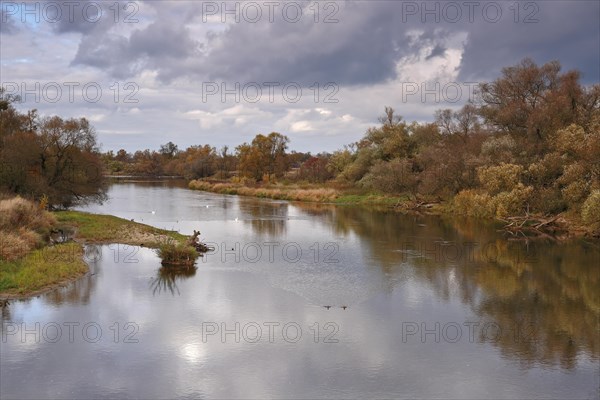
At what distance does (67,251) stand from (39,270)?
485cm

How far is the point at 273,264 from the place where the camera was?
2794 centimetres

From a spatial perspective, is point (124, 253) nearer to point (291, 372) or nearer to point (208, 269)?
point (208, 269)

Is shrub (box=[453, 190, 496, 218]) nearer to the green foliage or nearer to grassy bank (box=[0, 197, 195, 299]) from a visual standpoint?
the green foliage

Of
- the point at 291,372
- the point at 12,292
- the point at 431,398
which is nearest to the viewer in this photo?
the point at 431,398

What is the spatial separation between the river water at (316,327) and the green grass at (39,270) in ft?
2.42

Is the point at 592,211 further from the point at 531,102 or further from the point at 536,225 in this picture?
the point at 531,102

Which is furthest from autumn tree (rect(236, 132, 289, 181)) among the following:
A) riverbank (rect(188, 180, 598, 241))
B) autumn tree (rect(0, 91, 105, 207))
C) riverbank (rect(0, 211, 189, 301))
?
riverbank (rect(0, 211, 189, 301))

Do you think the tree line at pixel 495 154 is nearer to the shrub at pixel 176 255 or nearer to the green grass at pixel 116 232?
the green grass at pixel 116 232

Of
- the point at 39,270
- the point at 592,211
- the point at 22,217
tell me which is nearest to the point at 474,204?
the point at 592,211

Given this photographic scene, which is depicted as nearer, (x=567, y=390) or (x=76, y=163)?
(x=567, y=390)

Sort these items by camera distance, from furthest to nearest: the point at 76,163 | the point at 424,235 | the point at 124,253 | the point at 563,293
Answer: the point at 76,163 → the point at 424,235 → the point at 124,253 → the point at 563,293

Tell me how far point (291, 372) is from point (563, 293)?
554 inches

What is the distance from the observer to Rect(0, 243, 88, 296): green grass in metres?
21.3

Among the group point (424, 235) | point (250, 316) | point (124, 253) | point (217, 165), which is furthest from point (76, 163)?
point (217, 165)
